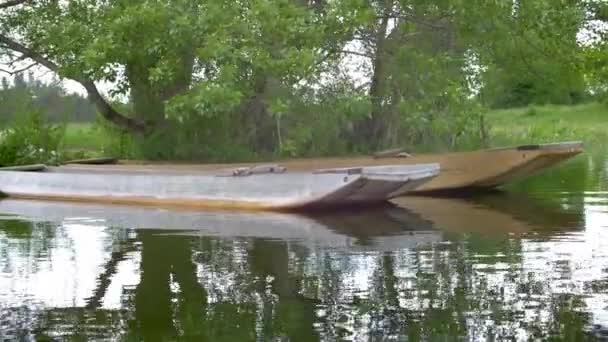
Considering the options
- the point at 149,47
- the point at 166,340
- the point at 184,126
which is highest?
the point at 149,47

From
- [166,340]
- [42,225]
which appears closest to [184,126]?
[42,225]

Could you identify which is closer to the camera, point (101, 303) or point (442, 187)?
point (101, 303)

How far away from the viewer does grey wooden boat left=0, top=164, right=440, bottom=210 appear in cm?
1431

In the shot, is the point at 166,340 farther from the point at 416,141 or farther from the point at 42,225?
the point at 416,141

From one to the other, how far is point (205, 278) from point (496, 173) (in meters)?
9.73

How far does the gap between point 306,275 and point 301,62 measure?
663 cm

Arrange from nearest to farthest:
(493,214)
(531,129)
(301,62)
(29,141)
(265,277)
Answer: (265,277)
(493,214)
(301,62)
(29,141)
(531,129)

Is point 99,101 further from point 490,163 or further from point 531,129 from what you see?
point 531,129

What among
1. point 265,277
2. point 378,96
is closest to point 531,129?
point 378,96

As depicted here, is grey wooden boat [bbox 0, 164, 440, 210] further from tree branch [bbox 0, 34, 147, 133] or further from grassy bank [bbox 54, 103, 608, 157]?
grassy bank [bbox 54, 103, 608, 157]

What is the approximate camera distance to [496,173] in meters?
17.8

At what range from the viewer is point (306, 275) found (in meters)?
9.05

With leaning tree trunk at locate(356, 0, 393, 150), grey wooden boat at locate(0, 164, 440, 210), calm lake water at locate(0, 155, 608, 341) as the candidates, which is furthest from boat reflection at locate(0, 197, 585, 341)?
leaning tree trunk at locate(356, 0, 393, 150)

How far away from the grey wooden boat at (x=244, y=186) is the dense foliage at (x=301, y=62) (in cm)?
117
